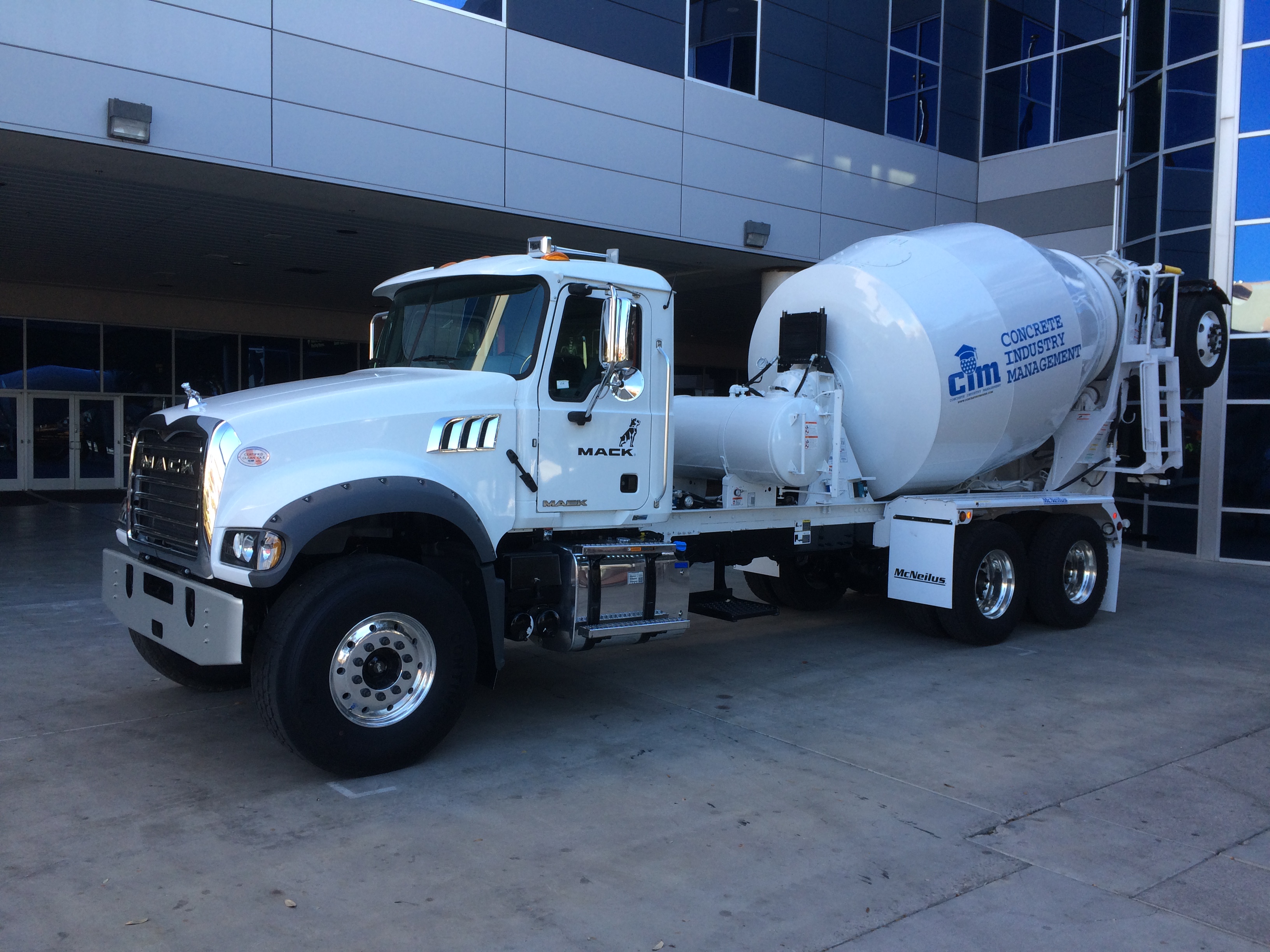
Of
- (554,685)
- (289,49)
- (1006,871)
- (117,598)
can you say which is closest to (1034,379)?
(554,685)

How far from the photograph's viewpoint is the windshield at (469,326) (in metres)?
6.26

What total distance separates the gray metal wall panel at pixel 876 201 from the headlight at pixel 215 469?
48.8 ft

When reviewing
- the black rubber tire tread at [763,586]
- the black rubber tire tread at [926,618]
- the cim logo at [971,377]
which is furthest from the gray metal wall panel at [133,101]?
the black rubber tire tread at [926,618]

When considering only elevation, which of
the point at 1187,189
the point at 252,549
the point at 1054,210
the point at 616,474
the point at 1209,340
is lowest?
the point at 252,549

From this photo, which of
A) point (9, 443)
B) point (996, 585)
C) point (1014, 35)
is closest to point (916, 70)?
point (1014, 35)

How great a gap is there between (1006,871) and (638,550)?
302cm

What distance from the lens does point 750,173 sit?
672 inches

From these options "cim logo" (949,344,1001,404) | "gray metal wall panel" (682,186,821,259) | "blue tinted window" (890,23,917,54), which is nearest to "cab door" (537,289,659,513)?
"cim logo" (949,344,1001,404)

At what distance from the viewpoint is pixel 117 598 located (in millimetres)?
6188

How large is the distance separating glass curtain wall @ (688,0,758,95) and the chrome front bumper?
12.9 m

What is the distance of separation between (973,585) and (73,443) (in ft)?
70.8

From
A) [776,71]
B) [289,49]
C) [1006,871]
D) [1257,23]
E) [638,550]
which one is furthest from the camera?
[776,71]

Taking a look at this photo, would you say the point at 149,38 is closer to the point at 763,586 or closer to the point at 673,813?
the point at 763,586

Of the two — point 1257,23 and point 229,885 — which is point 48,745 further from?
point 1257,23
